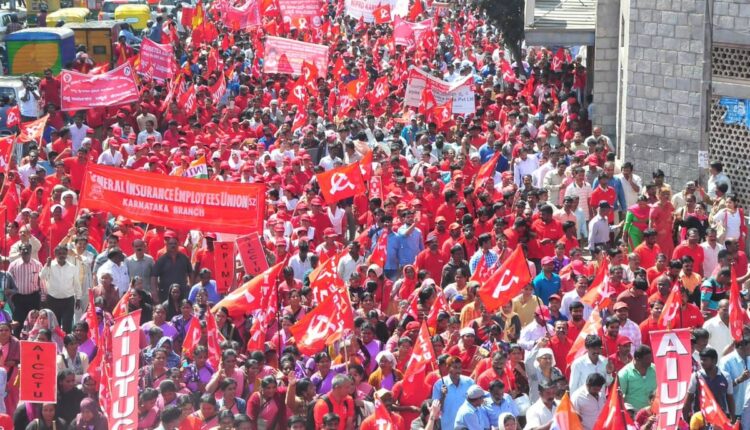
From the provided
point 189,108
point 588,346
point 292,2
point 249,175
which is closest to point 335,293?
point 588,346

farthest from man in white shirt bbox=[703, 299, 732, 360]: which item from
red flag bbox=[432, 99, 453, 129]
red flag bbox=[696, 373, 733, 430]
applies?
red flag bbox=[432, 99, 453, 129]

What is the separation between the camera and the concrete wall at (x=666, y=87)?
22.1 meters

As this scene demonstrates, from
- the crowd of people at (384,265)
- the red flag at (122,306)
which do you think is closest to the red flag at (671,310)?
the crowd of people at (384,265)

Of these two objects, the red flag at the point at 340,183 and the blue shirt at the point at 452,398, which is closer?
the blue shirt at the point at 452,398

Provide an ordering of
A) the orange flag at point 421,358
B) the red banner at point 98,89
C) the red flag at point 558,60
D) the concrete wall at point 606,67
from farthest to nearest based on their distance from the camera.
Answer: the red flag at point 558,60 → the concrete wall at point 606,67 → the red banner at point 98,89 → the orange flag at point 421,358

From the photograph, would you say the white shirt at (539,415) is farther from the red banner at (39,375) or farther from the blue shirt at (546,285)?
the red banner at (39,375)

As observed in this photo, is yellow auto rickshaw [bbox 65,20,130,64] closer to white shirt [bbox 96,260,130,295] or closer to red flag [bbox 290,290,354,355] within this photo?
white shirt [bbox 96,260,130,295]

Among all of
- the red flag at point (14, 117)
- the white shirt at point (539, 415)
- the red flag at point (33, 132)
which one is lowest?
the red flag at point (14, 117)

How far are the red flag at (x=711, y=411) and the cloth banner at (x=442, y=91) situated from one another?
12.6 metres

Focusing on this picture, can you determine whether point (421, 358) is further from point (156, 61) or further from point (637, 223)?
point (156, 61)

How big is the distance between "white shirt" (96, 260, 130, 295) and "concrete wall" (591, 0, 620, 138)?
37.3 ft

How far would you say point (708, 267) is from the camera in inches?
661

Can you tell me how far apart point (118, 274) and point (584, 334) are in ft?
16.4

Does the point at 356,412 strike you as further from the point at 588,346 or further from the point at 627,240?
the point at 627,240
